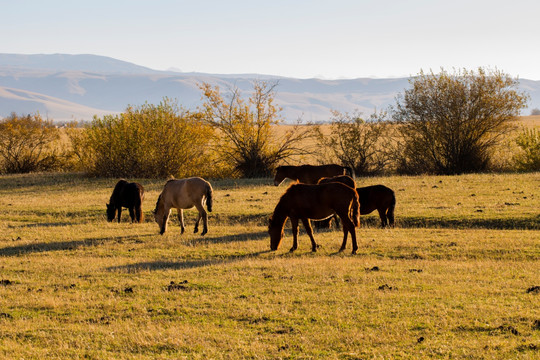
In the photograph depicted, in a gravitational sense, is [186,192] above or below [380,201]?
above

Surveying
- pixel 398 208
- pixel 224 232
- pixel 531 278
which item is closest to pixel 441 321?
pixel 531 278

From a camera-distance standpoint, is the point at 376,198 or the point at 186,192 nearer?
the point at 186,192

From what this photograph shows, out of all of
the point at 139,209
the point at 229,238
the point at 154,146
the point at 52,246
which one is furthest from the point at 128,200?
the point at 154,146

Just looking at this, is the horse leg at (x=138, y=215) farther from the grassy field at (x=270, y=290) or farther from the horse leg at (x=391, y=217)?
the horse leg at (x=391, y=217)

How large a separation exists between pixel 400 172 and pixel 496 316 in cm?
2649

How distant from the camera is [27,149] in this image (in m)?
40.3

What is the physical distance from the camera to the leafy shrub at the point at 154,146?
33625 mm

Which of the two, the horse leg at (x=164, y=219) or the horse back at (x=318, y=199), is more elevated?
the horse back at (x=318, y=199)

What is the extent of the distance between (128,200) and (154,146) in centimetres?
1434

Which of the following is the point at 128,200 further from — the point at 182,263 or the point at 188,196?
the point at 182,263

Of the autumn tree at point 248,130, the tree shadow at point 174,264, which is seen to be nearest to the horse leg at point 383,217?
the tree shadow at point 174,264

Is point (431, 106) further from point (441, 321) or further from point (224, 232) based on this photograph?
point (441, 321)

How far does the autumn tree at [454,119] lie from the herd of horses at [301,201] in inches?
515

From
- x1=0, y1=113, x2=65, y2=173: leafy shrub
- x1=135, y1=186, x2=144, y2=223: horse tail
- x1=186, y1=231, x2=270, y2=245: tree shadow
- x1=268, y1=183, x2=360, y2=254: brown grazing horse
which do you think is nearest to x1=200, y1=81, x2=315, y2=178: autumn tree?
x1=0, y1=113, x2=65, y2=173: leafy shrub
